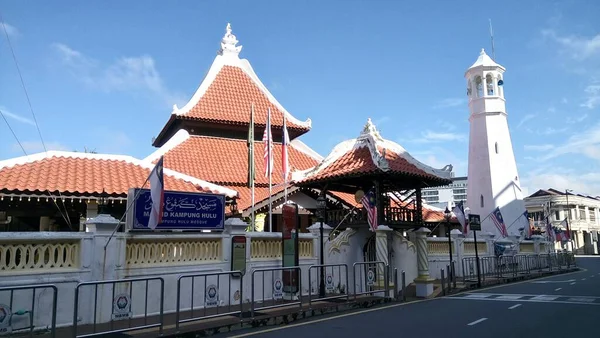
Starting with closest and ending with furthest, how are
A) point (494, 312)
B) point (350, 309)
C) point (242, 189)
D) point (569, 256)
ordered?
point (494, 312) → point (350, 309) → point (242, 189) → point (569, 256)

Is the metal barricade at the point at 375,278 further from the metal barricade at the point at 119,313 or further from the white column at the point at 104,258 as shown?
the white column at the point at 104,258

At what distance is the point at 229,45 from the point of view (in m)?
29.1

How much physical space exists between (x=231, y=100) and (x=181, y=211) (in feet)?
50.0

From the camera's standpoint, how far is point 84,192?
1453 cm

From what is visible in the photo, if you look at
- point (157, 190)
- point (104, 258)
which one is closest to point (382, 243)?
point (157, 190)

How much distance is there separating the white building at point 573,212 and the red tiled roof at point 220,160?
67.1 metres

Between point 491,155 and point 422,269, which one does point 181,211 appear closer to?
point 422,269

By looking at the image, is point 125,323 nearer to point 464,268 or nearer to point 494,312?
point 494,312

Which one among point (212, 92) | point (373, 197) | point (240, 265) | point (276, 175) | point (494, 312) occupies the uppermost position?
point (212, 92)

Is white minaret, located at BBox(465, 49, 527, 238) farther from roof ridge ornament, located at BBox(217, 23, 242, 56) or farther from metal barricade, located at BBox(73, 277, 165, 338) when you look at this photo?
metal barricade, located at BBox(73, 277, 165, 338)

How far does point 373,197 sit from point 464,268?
10072 mm

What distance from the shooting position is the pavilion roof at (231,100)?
24.7 metres

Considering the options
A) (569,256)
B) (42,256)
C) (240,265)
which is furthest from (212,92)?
(569,256)

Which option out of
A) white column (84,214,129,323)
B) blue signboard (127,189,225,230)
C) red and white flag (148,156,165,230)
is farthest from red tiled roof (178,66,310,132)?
red and white flag (148,156,165,230)
